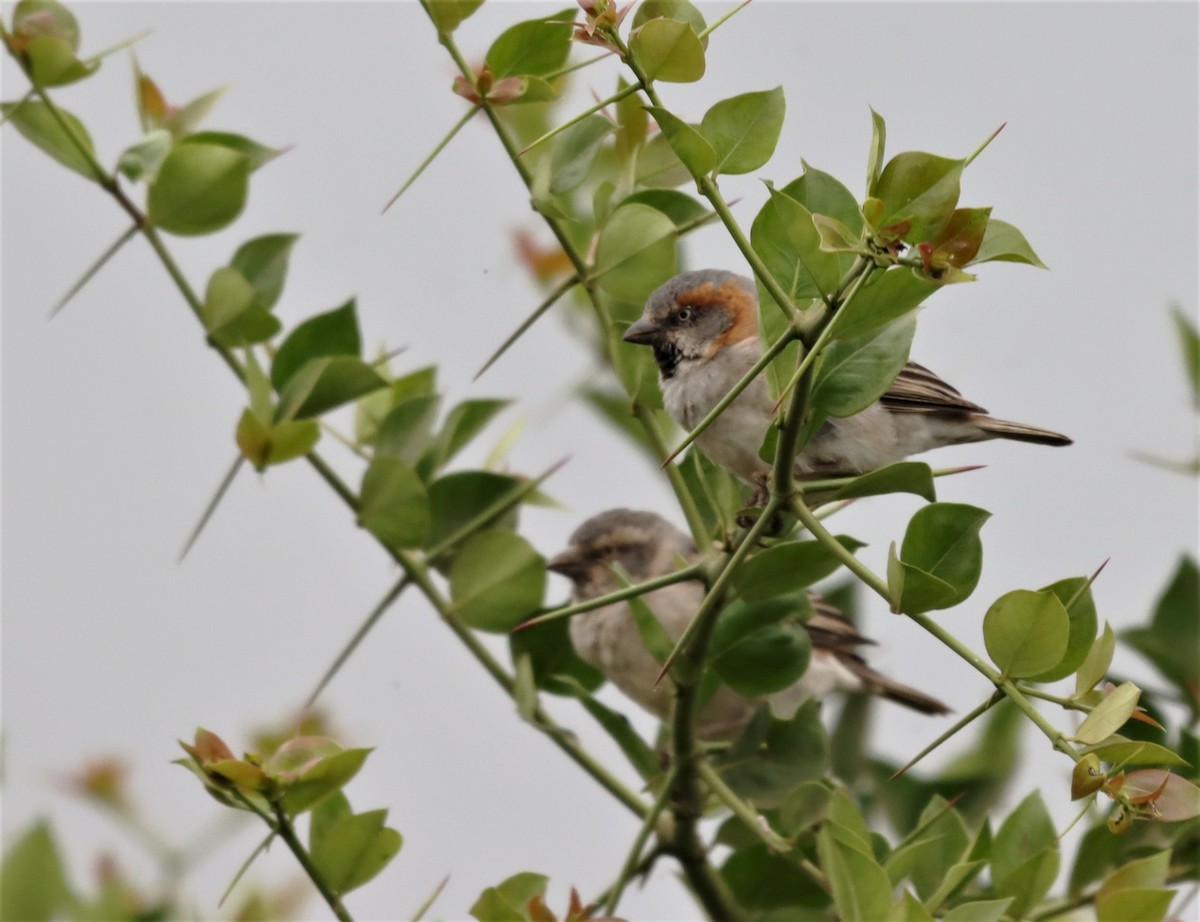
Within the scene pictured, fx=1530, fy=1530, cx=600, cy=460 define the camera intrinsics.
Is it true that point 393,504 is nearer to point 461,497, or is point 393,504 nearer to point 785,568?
point 461,497

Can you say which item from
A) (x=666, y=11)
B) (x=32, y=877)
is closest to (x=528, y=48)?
(x=666, y=11)

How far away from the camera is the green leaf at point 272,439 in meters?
2.46

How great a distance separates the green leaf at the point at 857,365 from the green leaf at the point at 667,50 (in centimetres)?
35

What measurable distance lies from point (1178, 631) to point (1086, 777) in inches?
52.2

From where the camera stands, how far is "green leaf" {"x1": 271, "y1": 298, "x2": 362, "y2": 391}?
273 cm

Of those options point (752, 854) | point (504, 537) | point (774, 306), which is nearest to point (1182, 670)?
point (752, 854)

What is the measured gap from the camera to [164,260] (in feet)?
8.54

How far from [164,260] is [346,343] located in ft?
1.15

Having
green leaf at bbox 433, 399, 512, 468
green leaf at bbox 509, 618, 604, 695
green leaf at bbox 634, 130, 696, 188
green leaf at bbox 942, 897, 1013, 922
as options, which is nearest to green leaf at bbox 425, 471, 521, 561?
green leaf at bbox 433, 399, 512, 468

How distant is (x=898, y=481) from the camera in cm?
170

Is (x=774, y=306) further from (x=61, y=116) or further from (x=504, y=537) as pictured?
(x=61, y=116)

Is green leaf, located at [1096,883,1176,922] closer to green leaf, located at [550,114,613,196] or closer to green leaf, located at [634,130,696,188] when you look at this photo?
green leaf, located at [550,114,613,196]

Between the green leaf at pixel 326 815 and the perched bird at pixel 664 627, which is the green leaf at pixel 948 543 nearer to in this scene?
the green leaf at pixel 326 815

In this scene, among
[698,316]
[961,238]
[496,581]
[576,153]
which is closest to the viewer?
[961,238]
